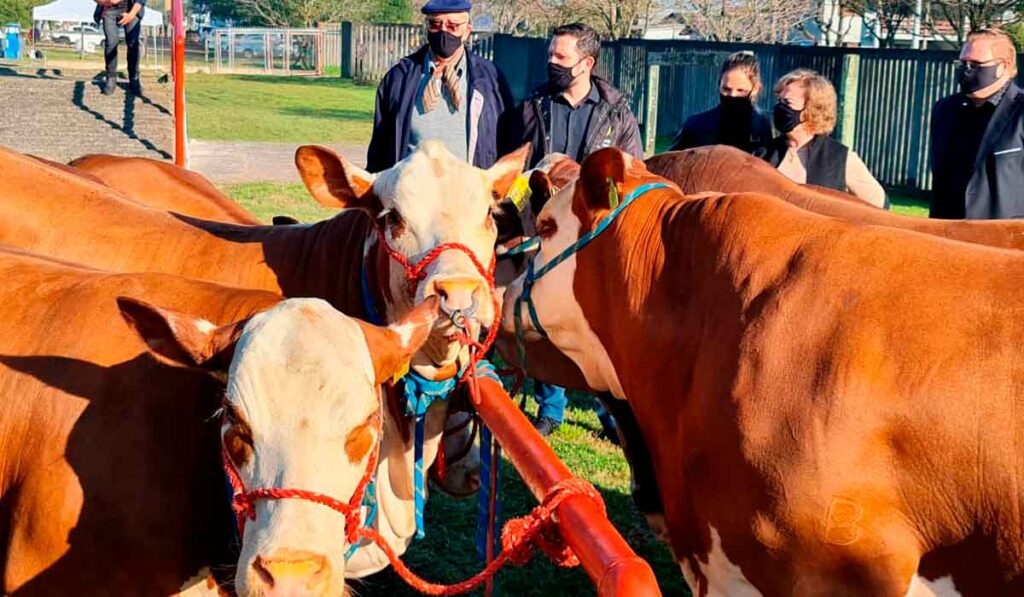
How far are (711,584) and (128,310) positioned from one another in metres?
2.00

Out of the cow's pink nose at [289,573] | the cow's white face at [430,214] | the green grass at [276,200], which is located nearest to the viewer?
the cow's pink nose at [289,573]

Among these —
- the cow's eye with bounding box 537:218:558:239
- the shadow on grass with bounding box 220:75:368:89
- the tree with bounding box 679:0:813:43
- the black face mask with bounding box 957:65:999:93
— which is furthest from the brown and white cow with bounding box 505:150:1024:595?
the shadow on grass with bounding box 220:75:368:89

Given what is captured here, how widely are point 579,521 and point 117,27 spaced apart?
20840 mm

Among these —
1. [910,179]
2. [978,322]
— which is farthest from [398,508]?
[910,179]

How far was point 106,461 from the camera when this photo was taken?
10.7ft

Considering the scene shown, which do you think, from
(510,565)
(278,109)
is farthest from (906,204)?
(278,109)

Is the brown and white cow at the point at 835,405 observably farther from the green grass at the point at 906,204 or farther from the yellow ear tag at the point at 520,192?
the green grass at the point at 906,204

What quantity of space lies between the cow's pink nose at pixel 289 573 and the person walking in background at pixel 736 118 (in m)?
4.95

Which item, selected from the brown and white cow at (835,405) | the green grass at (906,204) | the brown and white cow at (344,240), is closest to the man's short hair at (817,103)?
the brown and white cow at (344,240)

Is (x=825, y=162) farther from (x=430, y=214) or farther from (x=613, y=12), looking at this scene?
(x=613, y=12)

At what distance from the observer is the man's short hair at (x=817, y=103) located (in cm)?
659

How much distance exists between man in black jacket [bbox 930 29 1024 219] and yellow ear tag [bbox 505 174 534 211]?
108 inches

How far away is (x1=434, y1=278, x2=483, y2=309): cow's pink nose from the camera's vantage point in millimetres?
4020

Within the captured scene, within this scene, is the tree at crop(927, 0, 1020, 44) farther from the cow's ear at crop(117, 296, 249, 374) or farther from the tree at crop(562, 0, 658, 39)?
the cow's ear at crop(117, 296, 249, 374)
